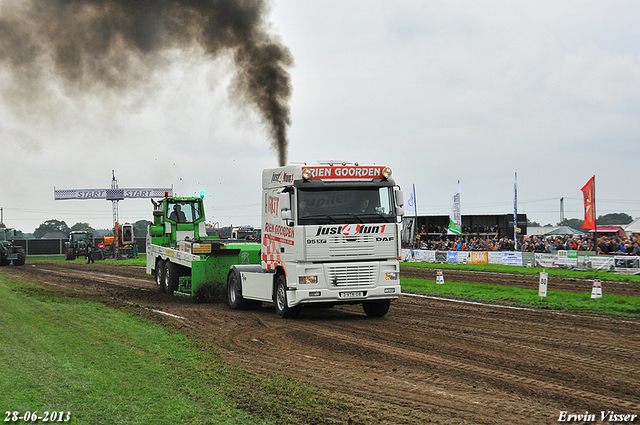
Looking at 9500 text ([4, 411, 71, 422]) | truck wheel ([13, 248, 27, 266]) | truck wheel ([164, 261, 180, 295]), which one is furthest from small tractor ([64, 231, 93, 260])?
9500 text ([4, 411, 71, 422])

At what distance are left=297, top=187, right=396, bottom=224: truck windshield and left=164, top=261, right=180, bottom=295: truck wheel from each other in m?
8.57

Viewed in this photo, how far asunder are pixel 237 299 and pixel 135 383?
888cm

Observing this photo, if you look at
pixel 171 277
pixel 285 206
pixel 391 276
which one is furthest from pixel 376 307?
pixel 171 277

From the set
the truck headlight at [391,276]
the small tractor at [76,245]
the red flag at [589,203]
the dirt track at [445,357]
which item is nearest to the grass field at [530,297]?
the dirt track at [445,357]

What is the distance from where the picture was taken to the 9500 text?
5904mm

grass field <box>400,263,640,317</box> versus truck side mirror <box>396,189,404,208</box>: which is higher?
truck side mirror <box>396,189,404,208</box>

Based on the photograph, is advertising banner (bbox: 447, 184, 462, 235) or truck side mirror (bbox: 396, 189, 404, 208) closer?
truck side mirror (bbox: 396, 189, 404, 208)

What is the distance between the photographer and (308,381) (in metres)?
7.96

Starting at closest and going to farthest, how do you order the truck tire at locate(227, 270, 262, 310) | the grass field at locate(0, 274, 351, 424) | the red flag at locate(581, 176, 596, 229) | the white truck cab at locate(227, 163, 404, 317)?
1. the grass field at locate(0, 274, 351, 424)
2. the white truck cab at locate(227, 163, 404, 317)
3. the truck tire at locate(227, 270, 262, 310)
4. the red flag at locate(581, 176, 596, 229)

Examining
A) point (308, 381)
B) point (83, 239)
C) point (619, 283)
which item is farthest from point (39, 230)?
point (308, 381)

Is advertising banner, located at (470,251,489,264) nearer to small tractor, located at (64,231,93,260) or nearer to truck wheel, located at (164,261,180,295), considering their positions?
truck wheel, located at (164,261,180,295)

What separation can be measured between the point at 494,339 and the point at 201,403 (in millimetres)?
6328

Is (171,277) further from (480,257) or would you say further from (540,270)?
(480,257)

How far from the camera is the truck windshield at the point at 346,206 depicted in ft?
43.7
